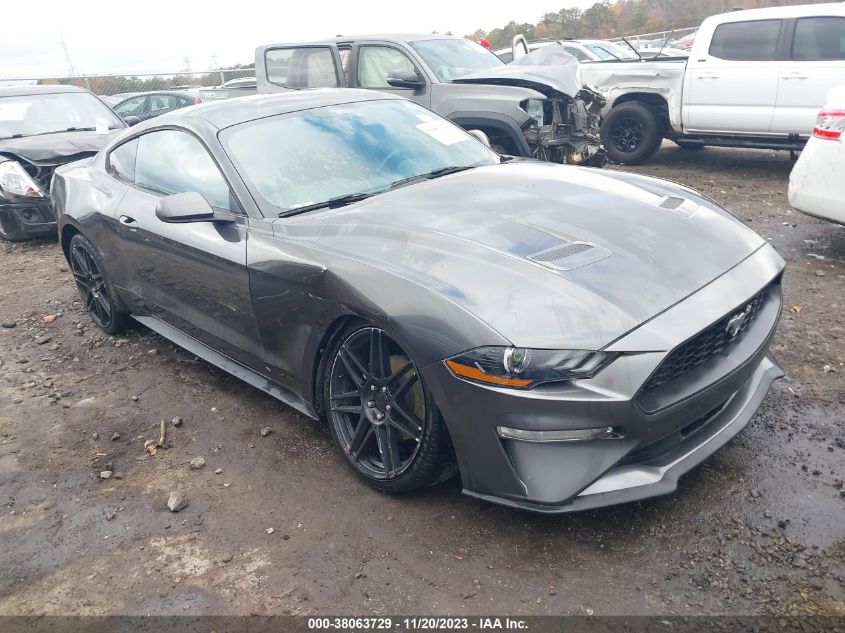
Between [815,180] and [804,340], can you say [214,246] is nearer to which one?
[804,340]

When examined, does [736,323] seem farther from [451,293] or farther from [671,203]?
[451,293]

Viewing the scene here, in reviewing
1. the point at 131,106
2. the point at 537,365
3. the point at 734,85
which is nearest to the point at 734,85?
the point at 734,85

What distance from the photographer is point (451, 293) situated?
2.57m

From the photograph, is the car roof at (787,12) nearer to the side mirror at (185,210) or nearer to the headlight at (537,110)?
the headlight at (537,110)

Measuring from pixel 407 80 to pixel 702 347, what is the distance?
5.75 meters

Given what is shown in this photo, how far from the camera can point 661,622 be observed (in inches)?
88.5

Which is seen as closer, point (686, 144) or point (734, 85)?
point (734, 85)

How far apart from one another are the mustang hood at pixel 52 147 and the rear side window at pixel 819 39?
7.51 metres

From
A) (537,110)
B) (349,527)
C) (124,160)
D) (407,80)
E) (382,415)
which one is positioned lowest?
(349,527)

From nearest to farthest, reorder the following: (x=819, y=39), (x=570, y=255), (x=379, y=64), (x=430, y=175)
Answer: (x=570, y=255)
(x=430, y=175)
(x=819, y=39)
(x=379, y=64)

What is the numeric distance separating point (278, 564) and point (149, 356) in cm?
252

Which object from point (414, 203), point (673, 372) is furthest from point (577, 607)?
point (414, 203)

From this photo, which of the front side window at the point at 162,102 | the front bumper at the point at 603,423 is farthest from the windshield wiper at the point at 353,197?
the front side window at the point at 162,102

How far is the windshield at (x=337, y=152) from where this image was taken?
3490 millimetres
